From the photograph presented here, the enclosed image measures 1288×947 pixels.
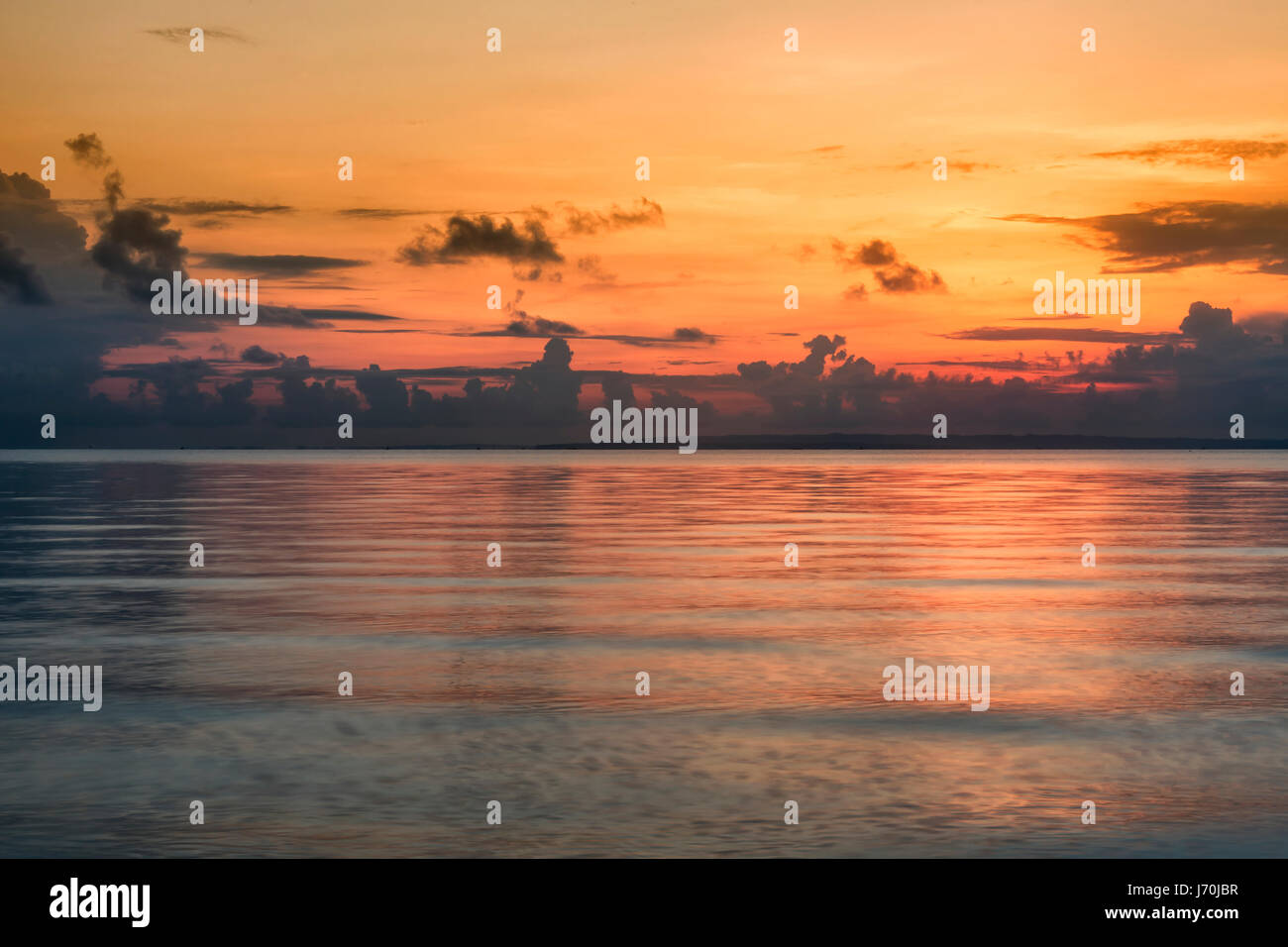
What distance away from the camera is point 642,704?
1800 centimetres

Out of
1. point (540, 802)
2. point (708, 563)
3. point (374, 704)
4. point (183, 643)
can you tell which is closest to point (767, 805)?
point (540, 802)

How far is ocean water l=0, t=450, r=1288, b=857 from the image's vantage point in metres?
12.5

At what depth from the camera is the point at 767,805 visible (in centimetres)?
1310

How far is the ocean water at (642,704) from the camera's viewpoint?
12.5m
